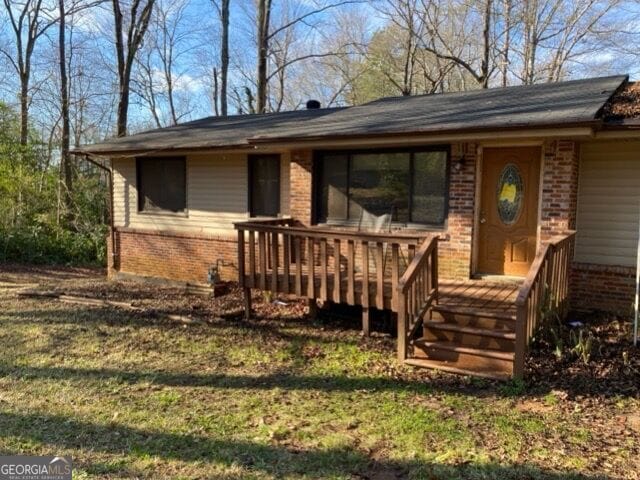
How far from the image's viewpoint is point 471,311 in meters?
5.81

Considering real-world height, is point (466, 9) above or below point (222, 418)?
above

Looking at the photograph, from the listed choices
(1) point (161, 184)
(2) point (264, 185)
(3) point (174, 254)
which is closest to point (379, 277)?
(2) point (264, 185)

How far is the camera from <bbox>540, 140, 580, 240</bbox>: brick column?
258 inches

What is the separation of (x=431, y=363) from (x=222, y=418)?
94.4 inches

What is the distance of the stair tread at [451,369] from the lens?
5112 mm

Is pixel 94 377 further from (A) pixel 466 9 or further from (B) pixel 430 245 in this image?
(A) pixel 466 9

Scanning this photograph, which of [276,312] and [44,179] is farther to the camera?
[44,179]

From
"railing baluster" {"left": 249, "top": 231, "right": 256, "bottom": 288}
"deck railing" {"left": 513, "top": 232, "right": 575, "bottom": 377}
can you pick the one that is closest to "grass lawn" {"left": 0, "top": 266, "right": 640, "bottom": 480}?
"deck railing" {"left": 513, "top": 232, "right": 575, "bottom": 377}

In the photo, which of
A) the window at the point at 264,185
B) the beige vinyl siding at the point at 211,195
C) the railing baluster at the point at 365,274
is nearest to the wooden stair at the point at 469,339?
the railing baluster at the point at 365,274

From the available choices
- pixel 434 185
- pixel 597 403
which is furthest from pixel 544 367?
pixel 434 185

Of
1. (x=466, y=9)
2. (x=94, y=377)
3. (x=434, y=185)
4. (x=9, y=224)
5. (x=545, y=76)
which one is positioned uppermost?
(x=466, y=9)

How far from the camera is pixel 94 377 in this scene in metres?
5.25

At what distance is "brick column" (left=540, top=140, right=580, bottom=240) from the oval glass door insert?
20.5 inches

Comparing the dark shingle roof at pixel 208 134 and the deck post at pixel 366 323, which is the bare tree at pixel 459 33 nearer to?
the dark shingle roof at pixel 208 134
